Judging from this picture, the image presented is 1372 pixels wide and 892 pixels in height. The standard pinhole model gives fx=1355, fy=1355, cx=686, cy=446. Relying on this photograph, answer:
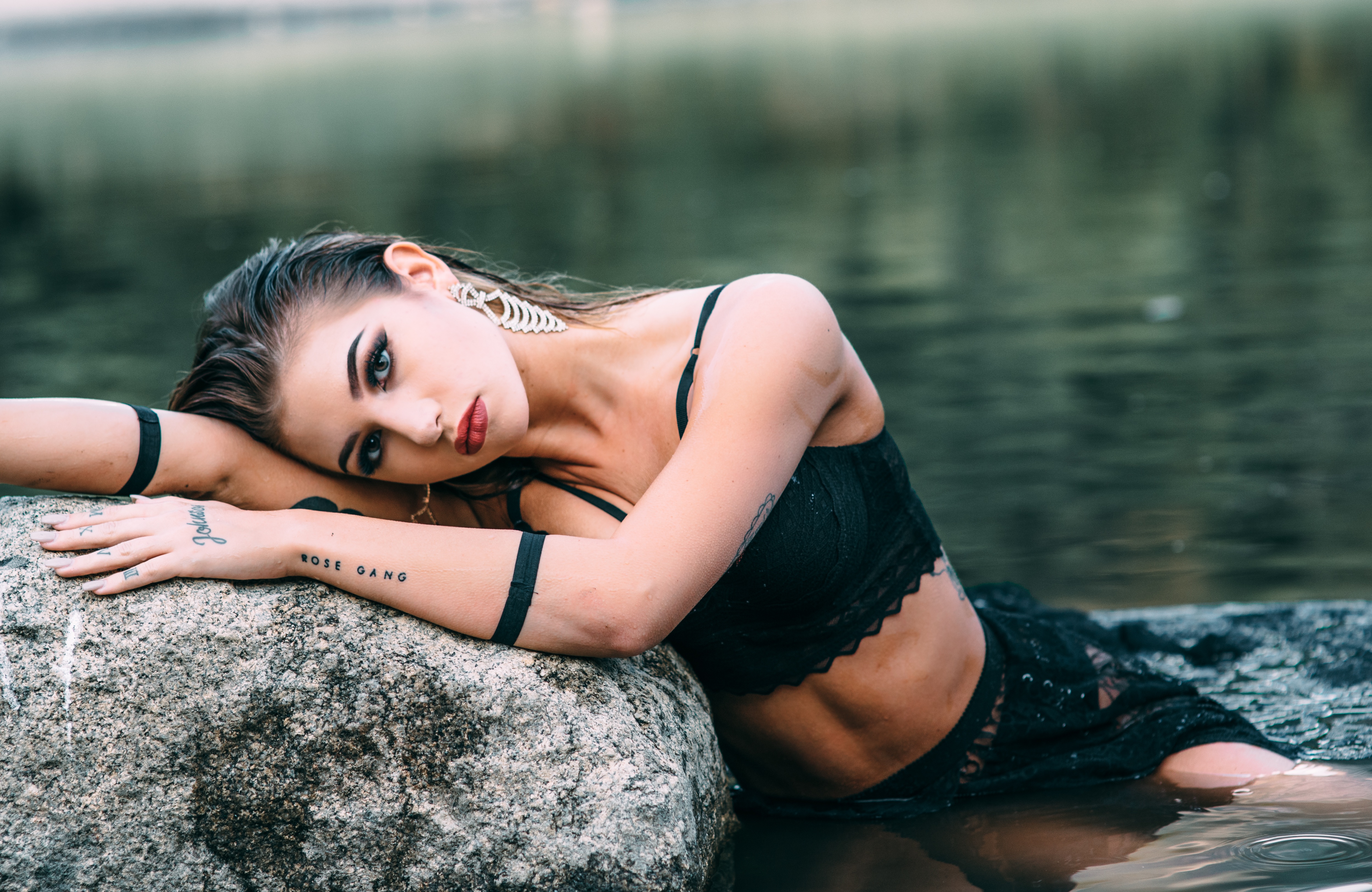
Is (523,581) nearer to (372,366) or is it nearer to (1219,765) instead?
(372,366)

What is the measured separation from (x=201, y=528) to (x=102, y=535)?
20 cm

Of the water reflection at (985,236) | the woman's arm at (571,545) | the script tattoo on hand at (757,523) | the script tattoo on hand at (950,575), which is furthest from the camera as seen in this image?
the water reflection at (985,236)

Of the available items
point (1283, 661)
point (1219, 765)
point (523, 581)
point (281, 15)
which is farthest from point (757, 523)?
point (281, 15)

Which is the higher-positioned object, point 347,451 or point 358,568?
point 347,451

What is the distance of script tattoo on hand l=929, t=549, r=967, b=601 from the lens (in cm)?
309

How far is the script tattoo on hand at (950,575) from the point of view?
309 centimetres

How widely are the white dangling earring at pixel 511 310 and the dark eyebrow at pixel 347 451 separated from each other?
36 centimetres

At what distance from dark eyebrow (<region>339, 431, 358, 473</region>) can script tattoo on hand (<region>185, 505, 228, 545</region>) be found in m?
0.28

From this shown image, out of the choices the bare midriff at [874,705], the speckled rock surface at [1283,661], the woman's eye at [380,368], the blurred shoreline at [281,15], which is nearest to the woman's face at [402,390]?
the woman's eye at [380,368]

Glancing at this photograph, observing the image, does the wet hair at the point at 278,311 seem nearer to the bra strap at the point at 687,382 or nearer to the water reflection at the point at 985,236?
the bra strap at the point at 687,382

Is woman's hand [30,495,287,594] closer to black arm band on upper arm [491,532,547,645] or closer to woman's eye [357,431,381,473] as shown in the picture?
woman's eye [357,431,381,473]

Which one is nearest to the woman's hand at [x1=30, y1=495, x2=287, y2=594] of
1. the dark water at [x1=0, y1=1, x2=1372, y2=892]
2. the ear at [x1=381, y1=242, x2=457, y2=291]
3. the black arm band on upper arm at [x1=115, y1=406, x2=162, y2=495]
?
the black arm band on upper arm at [x1=115, y1=406, x2=162, y2=495]

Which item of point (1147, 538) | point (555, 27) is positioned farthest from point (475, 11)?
point (1147, 538)

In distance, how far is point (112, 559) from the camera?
257 cm
